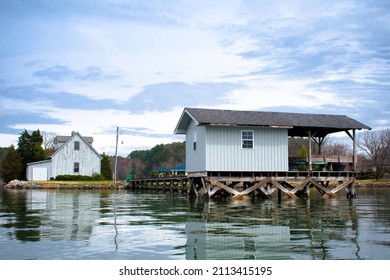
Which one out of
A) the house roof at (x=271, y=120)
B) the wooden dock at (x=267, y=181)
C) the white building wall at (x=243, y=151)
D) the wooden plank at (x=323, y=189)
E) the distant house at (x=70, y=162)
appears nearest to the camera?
the house roof at (x=271, y=120)

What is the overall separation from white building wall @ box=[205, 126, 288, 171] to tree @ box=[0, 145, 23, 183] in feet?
127

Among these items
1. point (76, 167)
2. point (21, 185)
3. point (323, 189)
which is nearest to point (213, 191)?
point (323, 189)

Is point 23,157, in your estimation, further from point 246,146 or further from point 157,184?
point 246,146

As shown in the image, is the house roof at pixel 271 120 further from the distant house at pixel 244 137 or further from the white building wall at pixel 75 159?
the white building wall at pixel 75 159

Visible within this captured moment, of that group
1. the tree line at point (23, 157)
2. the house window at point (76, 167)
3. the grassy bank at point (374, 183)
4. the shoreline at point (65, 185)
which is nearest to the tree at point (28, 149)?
the tree line at point (23, 157)

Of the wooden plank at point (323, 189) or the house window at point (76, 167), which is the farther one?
the house window at point (76, 167)

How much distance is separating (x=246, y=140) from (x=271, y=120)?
77.6 inches

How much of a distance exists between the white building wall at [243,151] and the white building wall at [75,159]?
35461mm

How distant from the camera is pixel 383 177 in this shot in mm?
63031

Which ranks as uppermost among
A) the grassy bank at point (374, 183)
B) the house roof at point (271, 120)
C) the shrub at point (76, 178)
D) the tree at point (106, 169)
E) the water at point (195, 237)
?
the house roof at point (271, 120)

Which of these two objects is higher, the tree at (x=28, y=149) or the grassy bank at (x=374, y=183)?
the tree at (x=28, y=149)

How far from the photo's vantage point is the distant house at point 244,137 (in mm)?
27234

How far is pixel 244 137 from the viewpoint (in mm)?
27781
